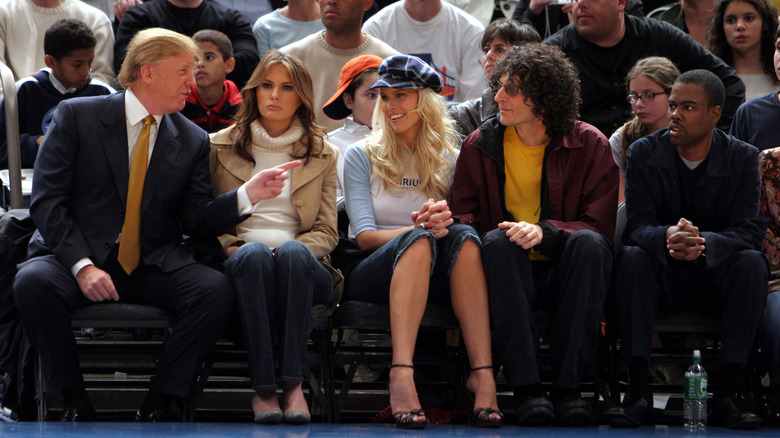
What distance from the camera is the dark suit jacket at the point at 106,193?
340 cm

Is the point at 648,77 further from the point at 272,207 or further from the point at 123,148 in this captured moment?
the point at 123,148

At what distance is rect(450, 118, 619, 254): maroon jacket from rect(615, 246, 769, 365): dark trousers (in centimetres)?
23

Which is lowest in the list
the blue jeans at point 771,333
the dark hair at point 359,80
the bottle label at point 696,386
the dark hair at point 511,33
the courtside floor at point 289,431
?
the courtside floor at point 289,431

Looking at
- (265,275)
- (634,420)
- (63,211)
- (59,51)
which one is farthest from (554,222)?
(59,51)

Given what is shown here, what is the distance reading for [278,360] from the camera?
3516 mm

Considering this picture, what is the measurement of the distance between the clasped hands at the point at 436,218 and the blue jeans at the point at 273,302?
406 millimetres

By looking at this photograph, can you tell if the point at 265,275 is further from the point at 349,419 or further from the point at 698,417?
the point at 698,417

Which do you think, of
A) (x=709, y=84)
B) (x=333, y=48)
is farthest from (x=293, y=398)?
(x=333, y=48)

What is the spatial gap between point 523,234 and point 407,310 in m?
0.48

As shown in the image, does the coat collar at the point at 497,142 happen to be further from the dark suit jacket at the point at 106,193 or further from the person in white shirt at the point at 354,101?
the dark suit jacket at the point at 106,193

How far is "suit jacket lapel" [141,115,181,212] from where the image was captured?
3.52 m

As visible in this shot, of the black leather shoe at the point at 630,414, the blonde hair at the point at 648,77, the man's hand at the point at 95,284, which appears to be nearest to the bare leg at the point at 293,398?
the man's hand at the point at 95,284

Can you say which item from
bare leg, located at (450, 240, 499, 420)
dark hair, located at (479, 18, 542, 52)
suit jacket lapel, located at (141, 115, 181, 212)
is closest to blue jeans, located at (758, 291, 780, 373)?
bare leg, located at (450, 240, 499, 420)

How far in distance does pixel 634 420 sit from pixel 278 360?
4.13 ft
